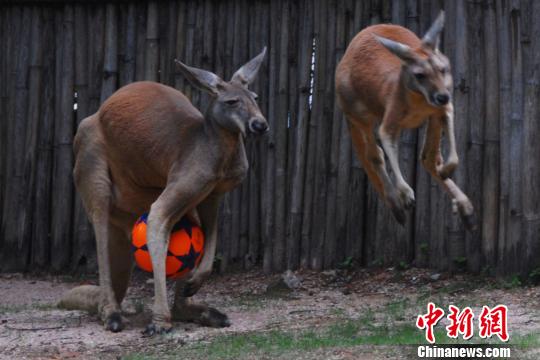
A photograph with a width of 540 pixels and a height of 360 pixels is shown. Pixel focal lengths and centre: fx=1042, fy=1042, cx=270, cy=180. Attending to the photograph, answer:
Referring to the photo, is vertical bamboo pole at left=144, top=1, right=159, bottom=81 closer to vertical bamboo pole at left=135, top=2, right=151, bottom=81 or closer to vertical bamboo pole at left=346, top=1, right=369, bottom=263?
vertical bamboo pole at left=135, top=2, right=151, bottom=81

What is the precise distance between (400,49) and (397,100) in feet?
1.44

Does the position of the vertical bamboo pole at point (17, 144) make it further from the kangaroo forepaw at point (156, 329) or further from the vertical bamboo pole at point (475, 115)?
the vertical bamboo pole at point (475, 115)

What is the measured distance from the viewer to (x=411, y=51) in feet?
22.1

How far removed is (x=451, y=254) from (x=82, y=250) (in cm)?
382

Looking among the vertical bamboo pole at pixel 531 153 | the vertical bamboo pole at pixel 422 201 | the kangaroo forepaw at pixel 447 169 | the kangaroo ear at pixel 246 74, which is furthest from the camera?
the vertical bamboo pole at pixel 422 201

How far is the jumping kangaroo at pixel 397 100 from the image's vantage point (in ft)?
22.0

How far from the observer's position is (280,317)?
792cm

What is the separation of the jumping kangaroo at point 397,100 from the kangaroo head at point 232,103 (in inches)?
28.0

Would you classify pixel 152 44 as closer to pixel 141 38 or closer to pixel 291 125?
pixel 141 38

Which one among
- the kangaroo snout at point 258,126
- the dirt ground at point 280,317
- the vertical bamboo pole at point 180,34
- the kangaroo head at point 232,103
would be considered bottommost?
the dirt ground at point 280,317

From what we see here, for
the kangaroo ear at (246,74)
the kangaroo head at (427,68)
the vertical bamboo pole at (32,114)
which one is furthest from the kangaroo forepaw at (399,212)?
the vertical bamboo pole at (32,114)

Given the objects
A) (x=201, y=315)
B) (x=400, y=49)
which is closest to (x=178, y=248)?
(x=201, y=315)

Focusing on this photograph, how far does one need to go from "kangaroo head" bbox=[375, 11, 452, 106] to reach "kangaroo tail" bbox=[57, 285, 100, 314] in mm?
3093

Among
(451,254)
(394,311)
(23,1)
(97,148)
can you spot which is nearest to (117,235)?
(97,148)
